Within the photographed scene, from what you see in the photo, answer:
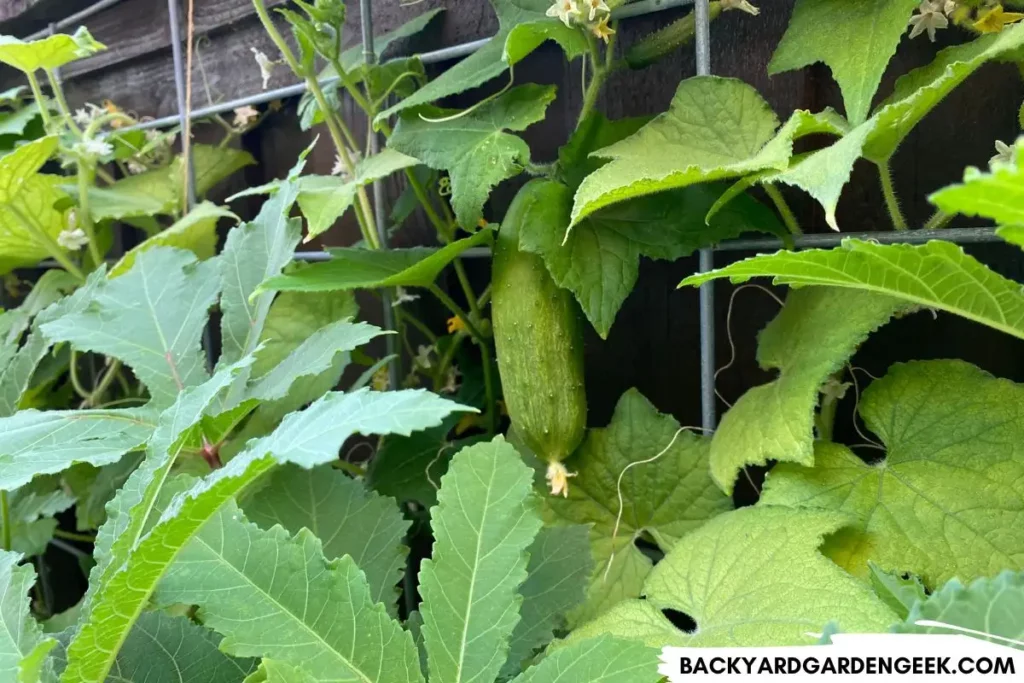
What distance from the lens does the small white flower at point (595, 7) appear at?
0.60 metres

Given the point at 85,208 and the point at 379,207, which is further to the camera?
the point at 85,208

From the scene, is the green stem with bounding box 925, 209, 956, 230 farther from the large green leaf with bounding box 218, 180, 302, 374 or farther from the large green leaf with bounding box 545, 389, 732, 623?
the large green leaf with bounding box 218, 180, 302, 374

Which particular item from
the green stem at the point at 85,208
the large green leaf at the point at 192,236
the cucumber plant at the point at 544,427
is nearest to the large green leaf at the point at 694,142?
the cucumber plant at the point at 544,427

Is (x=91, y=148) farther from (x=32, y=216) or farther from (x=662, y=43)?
(x=662, y=43)

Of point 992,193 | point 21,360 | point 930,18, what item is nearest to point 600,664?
point 992,193

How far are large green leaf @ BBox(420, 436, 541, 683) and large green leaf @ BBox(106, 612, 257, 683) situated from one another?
201 millimetres

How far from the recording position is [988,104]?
62 cm

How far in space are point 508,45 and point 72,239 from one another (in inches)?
30.2

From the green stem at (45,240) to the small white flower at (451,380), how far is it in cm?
58

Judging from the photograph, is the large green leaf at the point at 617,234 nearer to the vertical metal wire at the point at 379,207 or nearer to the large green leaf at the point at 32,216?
the vertical metal wire at the point at 379,207

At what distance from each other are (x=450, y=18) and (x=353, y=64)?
136 millimetres

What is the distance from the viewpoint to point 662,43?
0.68 m

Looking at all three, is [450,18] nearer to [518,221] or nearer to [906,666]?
[518,221]

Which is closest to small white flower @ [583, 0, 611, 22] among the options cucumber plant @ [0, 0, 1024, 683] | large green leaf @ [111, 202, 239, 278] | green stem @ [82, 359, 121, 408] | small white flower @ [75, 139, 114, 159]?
cucumber plant @ [0, 0, 1024, 683]
